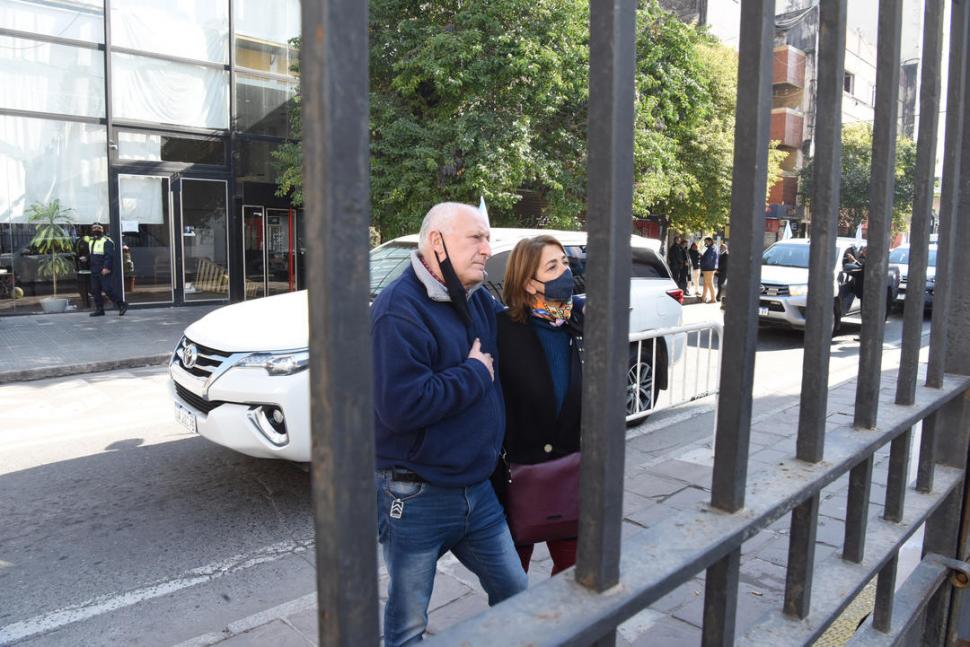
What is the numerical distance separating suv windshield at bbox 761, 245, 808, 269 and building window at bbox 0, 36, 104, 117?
1396 cm

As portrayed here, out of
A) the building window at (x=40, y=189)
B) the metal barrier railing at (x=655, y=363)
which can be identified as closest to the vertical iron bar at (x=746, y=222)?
the metal barrier railing at (x=655, y=363)

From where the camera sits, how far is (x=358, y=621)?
2.70 ft

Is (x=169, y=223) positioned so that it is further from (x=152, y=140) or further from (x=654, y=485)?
(x=654, y=485)

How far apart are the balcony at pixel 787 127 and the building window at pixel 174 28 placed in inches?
1132

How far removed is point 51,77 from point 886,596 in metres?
16.7

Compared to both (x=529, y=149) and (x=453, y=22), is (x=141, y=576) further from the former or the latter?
(x=453, y=22)

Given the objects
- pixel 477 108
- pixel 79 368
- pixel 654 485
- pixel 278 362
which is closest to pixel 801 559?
pixel 654 485

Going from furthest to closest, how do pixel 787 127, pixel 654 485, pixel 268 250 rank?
1. pixel 787 127
2. pixel 268 250
3. pixel 654 485

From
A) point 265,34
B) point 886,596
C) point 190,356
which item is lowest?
point 886,596

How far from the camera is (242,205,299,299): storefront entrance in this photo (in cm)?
1742

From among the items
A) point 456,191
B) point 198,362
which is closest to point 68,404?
point 198,362

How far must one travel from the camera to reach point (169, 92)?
51.6 feet

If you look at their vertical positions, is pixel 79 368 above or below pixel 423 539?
below

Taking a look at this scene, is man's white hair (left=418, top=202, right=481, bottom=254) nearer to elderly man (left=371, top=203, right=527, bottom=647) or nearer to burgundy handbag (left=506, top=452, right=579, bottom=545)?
elderly man (left=371, top=203, right=527, bottom=647)
